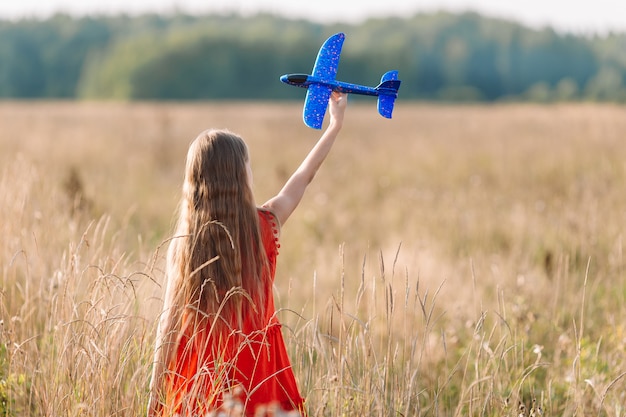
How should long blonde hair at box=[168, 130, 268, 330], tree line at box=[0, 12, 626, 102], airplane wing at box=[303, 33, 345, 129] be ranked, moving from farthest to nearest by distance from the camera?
tree line at box=[0, 12, 626, 102], airplane wing at box=[303, 33, 345, 129], long blonde hair at box=[168, 130, 268, 330]

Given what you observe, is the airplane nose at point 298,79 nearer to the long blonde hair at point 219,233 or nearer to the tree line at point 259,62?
the long blonde hair at point 219,233

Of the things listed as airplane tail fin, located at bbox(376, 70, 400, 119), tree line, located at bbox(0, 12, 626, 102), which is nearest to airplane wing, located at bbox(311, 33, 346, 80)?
airplane tail fin, located at bbox(376, 70, 400, 119)

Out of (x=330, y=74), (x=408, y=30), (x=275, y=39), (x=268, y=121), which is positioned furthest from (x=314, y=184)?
(x=408, y=30)

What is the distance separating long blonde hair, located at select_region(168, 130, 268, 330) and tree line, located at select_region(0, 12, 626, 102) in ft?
218

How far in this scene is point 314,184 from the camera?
931cm

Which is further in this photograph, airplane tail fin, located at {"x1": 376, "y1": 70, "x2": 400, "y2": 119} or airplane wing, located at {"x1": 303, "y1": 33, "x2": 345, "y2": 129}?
airplane tail fin, located at {"x1": 376, "y1": 70, "x2": 400, "y2": 119}

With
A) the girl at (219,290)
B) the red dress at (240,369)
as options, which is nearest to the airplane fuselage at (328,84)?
the girl at (219,290)

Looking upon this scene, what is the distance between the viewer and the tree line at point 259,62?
246 feet

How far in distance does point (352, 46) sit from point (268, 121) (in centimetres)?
7642

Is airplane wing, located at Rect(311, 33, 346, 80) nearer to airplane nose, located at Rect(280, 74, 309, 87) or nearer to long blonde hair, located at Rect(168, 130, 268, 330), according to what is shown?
airplane nose, located at Rect(280, 74, 309, 87)

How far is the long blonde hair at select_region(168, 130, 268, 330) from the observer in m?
2.38

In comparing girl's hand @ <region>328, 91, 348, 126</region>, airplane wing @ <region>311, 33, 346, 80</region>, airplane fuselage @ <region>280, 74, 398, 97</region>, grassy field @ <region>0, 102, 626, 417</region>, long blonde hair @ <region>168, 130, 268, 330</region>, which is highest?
airplane wing @ <region>311, 33, 346, 80</region>

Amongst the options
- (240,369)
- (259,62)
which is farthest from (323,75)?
(259,62)

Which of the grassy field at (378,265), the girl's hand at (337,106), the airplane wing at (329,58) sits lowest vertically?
the grassy field at (378,265)
